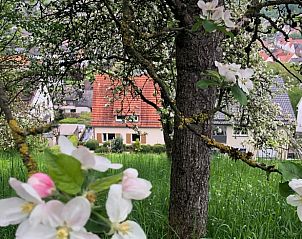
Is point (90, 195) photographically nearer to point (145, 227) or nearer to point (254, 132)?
point (145, 227)

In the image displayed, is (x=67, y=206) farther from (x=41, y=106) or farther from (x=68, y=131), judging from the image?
(x=41, y=106)

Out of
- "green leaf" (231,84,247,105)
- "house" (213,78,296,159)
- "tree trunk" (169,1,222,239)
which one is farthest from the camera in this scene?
"house" (213,78,296,159)

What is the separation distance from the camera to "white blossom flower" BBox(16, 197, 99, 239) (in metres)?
0.50

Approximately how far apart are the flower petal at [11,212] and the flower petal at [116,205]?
3.6 inches

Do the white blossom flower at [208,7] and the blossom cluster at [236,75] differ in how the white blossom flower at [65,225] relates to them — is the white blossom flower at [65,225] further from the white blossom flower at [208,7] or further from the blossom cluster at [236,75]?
the white blossom flower at [208,7]

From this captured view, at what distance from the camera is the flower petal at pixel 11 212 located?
541mm

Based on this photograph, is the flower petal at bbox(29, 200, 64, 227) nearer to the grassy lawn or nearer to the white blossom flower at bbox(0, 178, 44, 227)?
the white blossom flower at bbox(0, 178, 44, 227)

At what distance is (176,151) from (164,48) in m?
1.84

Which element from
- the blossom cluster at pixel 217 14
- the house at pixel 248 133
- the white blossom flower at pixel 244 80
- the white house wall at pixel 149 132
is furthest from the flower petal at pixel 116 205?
the white house wall at pixel 149 132

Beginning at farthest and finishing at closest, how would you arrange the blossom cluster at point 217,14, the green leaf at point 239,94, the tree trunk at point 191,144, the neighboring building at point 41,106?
the neighboring building at point 41,106
the tree trunk at point 191,144
the blossom cluster at point 217,14
the green leaf at point 239,94

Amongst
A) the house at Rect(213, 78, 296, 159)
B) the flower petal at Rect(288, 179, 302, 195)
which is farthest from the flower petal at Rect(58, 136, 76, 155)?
the house at Rect(213, 78, 296, 159)

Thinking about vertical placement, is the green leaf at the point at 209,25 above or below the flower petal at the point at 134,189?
above

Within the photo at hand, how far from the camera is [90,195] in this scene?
0.56 meters

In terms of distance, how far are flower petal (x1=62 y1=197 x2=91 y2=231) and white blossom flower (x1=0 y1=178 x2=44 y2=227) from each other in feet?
0.10
